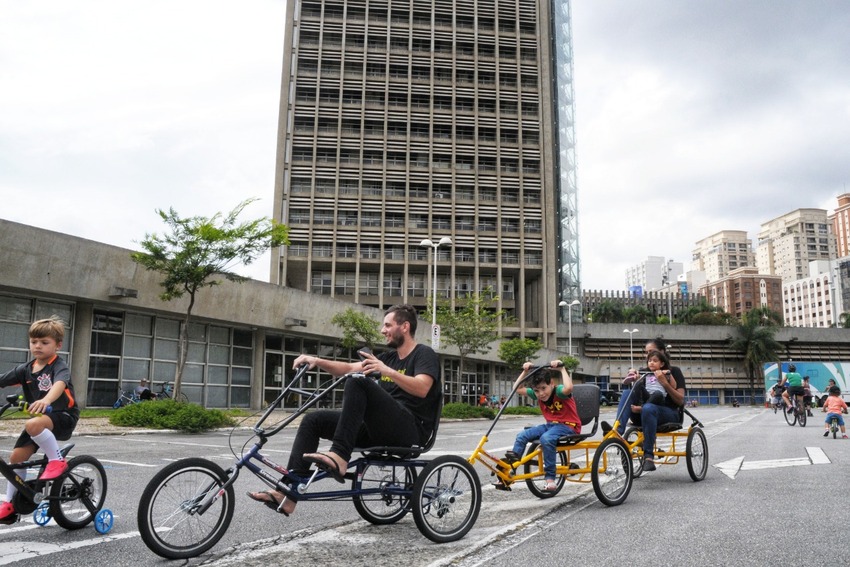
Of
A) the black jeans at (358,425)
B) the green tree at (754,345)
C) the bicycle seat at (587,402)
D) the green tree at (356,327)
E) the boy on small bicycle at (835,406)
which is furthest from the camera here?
the green tree at (754,345)

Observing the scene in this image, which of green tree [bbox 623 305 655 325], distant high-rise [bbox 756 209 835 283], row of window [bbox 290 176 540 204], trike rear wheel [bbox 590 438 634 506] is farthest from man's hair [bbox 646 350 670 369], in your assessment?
distant high-rise [bbox 756 209 835 283]

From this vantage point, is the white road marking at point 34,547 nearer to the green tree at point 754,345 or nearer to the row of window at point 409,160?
the row of window at point 409,160

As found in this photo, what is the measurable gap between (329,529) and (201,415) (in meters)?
13.2

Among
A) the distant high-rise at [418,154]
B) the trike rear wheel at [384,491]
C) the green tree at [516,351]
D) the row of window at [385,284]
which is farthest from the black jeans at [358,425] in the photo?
the row of window at [385,284]

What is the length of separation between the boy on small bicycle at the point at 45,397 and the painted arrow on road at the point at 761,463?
7173mm

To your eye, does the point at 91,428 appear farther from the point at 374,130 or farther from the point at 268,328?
the point at 374,130

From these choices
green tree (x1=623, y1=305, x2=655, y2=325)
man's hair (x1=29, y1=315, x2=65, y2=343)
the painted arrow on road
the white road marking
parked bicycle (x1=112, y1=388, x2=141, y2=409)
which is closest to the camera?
the white road marking

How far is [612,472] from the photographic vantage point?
252 inches

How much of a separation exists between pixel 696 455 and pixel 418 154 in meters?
64.4

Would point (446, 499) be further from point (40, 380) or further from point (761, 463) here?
point (761, 463)

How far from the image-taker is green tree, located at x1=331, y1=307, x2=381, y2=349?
29.8 m

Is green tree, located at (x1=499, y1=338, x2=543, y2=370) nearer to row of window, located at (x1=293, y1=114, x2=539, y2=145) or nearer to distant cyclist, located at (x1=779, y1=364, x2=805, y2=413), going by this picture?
distant cyclist, located at (x1=779, y1=364, x2=805, y2=413)

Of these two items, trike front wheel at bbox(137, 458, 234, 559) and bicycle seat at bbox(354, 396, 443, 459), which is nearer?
trike front wheel at bbox(137, 458, 234, 559)

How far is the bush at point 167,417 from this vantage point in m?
17.1
